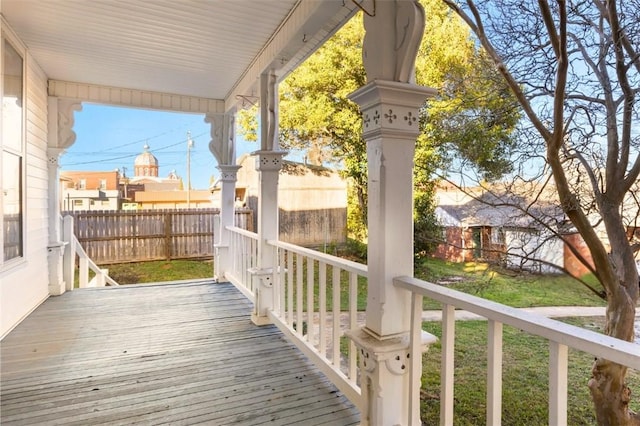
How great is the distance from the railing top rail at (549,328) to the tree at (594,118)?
112 inches

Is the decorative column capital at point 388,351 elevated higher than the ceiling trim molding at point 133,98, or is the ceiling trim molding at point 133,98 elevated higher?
the ceiling trim molding at point 133,98

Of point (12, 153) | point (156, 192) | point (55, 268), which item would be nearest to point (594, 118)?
point (12, 153)

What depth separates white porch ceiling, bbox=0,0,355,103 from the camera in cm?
271

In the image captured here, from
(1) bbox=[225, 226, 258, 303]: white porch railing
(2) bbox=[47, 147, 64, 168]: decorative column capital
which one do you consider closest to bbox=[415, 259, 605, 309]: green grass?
(1) bbox=[225, 226, 258, 303]: white porch railing

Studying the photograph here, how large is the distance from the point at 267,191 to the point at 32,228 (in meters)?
2.70

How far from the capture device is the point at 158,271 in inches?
304

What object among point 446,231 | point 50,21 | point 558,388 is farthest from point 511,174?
point 50,21

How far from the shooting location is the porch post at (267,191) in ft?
11.6

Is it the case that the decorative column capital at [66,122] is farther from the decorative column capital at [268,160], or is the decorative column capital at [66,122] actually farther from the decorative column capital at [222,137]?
the decorative column capital at [268,160]

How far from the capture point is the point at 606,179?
3555 mm

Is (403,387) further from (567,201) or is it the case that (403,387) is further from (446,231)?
(446,231)

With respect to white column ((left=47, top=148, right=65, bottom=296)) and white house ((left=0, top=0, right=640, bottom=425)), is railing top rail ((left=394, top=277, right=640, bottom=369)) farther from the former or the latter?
white column ((left=47, top=148, right=65, bottom=296))

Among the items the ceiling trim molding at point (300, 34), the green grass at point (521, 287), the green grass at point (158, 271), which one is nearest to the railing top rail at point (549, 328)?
the ceiling trim molding at point (300, 34)

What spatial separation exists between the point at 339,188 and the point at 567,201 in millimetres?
5853
